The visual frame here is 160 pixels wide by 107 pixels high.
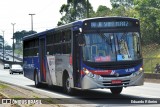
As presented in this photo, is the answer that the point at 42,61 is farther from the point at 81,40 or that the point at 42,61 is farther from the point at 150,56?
the point at 150,56

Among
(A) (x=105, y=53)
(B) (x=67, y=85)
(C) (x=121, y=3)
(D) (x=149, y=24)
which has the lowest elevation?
(B) (x=67, y=85)

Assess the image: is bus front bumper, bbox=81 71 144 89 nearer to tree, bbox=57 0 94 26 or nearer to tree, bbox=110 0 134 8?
tree, bbox=57 0 94 26

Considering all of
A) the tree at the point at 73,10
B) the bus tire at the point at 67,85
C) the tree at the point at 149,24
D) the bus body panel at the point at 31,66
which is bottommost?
the bus tire at the point at 67,85

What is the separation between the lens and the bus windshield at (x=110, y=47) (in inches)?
647

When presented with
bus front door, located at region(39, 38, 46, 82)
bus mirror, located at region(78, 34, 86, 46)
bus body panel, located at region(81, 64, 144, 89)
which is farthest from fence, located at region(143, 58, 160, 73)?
bus mirror, located at region(78, 34, 86, 46)

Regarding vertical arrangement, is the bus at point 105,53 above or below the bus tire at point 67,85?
above

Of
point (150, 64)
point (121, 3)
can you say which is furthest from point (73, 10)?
point (150, 64)

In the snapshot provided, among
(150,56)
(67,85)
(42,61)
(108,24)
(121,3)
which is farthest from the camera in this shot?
(121,3)

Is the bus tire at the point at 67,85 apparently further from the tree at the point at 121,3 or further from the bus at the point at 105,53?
the tree at the point at 121,3

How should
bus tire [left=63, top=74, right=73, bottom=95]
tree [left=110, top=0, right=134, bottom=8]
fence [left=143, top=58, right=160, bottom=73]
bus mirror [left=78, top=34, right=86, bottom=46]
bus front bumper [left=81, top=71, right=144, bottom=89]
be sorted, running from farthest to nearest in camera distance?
tree [left=110, top=0, right=134, bottom=8]
fence [left=143, top=58, right=160, bottom=73]
bus tire [left=63, top=74, right=73, bottom=95]
bus mirror [left=78, top=34, right=86, bottom=46]
bus front bumper [left=81, top=71, right=144, bottom=89]

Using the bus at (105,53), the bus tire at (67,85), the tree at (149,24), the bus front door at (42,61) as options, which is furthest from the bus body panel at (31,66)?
the tree at (149,24)

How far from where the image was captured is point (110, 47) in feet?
54.0

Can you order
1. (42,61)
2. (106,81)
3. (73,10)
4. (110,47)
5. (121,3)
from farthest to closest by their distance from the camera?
1. (121,3)
2. (73,10)
3. (42,61)
4. (110,47)
5. (106,81)

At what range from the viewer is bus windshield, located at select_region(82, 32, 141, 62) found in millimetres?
16422
